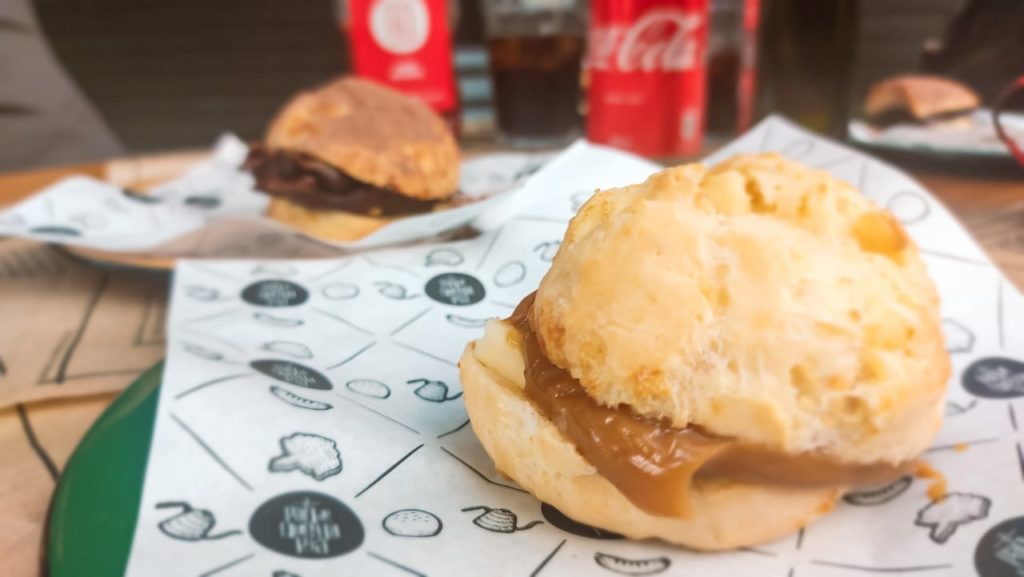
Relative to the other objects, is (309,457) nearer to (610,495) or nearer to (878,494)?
(610,495)

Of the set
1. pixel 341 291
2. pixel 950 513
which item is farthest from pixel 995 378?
pixel 341 291

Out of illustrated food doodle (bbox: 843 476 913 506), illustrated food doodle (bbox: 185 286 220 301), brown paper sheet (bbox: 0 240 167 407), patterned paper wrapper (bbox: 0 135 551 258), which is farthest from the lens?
patterned paper wrapper (bbox: 0 135 551 258)

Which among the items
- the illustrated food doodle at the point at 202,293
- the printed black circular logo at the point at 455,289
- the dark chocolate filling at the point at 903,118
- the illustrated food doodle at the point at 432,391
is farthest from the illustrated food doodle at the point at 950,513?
the dark chocolate filling at the point at 903,118

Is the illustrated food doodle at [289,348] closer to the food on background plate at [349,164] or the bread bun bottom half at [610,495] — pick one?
the bread bun bottom half at [610,495]

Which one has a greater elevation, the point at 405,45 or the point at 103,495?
the point at 405,45

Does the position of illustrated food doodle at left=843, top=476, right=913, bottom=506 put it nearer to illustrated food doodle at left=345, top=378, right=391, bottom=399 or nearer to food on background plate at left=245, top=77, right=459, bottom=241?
illustrated food doodle at left=345, top=378, right=391, bottom=399

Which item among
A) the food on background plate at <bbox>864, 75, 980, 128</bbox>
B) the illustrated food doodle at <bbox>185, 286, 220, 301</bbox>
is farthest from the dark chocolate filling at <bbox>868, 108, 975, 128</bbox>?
the illustrated food doodle at <bbox>185, 286, 220, 301</bbox>
